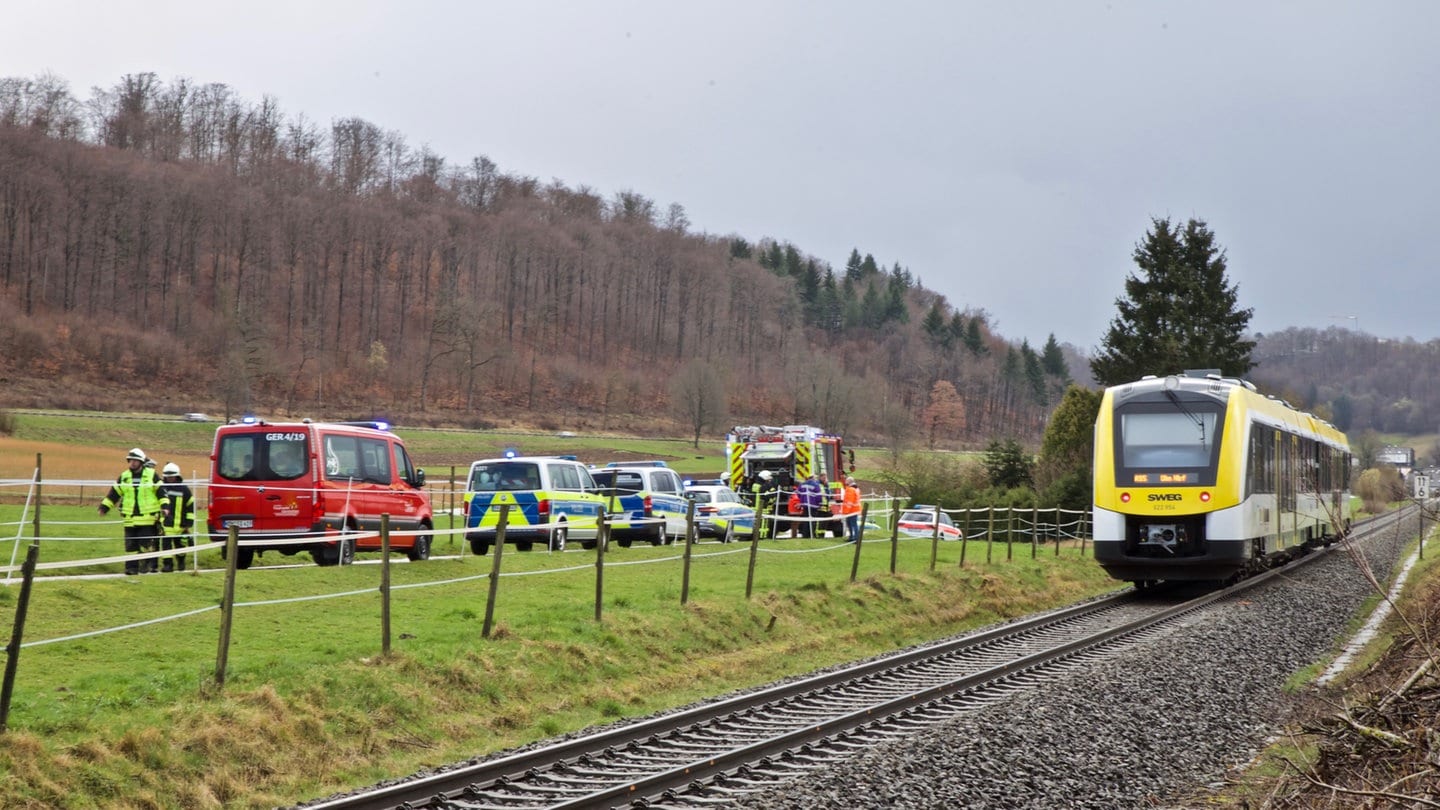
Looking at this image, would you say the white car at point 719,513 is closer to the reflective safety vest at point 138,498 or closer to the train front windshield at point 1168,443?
→ the train front windshield at point 1168,443

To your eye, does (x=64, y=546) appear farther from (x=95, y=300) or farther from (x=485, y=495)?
(x=95, y=300)

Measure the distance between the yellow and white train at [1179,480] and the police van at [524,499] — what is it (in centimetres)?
880

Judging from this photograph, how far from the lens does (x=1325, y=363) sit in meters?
148

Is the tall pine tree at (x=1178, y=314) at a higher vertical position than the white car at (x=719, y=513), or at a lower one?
higher

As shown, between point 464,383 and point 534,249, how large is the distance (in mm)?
30708

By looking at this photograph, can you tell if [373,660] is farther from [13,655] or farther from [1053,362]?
[1053,362]

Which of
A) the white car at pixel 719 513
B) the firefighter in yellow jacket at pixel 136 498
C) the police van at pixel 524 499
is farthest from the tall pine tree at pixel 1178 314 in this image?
the firefighter in yellow jacket at pixel 136 498

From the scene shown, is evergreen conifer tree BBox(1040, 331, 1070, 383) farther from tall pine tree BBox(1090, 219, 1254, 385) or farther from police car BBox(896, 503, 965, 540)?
police car BBox(896, 503, 965, 540)

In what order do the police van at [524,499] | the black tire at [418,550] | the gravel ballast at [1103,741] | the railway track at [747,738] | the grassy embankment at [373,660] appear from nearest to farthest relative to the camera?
the railway track at [747,738] < the gravel ballast at [1103,741] < the grassy embankment at [373,660] < the black tire at [418,550] < the police van at [524,499]

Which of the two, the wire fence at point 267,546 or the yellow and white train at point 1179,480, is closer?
the wire fence at point 267,546

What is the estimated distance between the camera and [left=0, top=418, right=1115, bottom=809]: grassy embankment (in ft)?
30.1

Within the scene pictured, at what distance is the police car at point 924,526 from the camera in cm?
3709

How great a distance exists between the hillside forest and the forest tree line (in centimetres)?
27

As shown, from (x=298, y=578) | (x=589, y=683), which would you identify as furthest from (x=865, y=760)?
(x=298, y=578)
